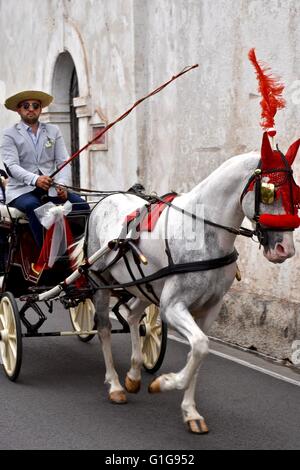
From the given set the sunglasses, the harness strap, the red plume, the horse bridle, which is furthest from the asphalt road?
the sunglasses

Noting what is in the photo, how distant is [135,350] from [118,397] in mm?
409

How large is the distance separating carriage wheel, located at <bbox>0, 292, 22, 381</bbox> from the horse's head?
7.58ft

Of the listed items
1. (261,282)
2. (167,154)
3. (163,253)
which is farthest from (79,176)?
(163,253)

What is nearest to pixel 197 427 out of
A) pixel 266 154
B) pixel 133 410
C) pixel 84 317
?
pixel 133 410

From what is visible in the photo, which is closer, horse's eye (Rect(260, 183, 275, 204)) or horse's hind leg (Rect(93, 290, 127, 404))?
horse's eye (Rect(260, 183, 275, 204))

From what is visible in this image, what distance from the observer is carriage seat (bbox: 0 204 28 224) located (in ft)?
22.5

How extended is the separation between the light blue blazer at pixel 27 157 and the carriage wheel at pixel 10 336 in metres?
0.91

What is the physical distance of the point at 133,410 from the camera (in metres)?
5.80

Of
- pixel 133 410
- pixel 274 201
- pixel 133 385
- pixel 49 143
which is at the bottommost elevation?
pixel 133 410

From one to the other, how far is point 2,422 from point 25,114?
2.79 m

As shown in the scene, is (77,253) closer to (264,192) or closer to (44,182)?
(44,182)

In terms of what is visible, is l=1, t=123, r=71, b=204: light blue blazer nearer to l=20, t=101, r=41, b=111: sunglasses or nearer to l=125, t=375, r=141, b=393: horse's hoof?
l=20, t=101, r=41, b=111: sunglasses

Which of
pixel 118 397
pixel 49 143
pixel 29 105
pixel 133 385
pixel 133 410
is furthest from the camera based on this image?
pixel 49 143

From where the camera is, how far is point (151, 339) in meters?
6.67
